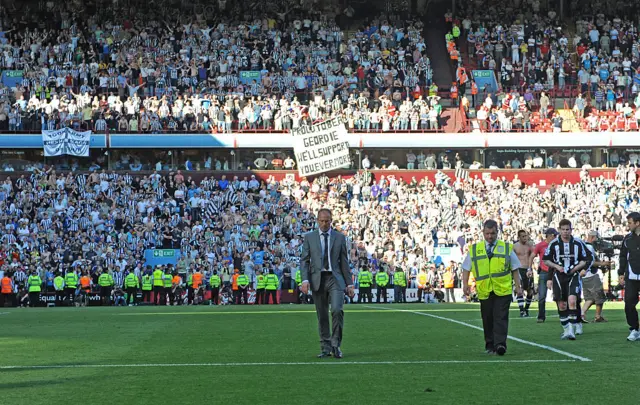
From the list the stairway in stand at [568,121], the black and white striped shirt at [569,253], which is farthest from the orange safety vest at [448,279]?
the black and white striped shirt at [569,253]

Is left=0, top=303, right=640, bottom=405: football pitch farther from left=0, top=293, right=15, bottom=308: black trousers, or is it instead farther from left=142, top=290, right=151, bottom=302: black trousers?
left=0, top=293, right=15, bottom=308: black trousers

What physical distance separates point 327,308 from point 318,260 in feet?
2.06

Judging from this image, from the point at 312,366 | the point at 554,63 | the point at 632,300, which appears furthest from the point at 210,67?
the point at 312,366

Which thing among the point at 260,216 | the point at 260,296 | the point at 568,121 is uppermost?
the point at 568,121

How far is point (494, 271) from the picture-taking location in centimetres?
1408

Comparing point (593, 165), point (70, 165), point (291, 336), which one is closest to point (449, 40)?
point (593, 165)

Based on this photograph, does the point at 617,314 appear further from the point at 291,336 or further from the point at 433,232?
the point at 433,232

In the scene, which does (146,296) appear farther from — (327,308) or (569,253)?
(327,308)

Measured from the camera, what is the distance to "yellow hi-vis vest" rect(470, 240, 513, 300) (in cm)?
1405

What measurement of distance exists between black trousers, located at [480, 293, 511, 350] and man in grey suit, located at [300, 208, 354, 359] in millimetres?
1784

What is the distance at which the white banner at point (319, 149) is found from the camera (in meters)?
50.7

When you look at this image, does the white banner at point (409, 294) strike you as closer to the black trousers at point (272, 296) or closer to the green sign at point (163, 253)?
the black trousers at point (272, 296)

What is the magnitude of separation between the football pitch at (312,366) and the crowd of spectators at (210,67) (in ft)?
105

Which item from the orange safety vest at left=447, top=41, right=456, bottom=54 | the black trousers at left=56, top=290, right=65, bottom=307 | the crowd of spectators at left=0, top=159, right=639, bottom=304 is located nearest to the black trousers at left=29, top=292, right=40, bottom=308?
the black trousers at left=56, top=290, right=65, bottom=307
